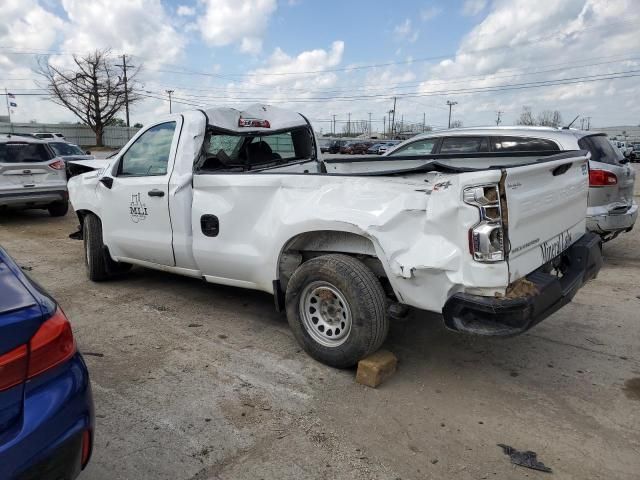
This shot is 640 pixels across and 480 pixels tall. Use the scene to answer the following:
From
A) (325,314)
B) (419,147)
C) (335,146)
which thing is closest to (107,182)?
(325,314)

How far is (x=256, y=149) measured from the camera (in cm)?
531

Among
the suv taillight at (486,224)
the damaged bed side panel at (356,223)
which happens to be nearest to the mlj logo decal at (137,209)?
the damaged bed side panel at (356,223)

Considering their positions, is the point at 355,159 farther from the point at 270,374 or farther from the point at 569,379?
the point at 569,379

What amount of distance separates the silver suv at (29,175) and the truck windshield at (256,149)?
740cm

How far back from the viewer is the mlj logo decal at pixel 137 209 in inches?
198

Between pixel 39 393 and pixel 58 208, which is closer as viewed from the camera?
pixel 39 393

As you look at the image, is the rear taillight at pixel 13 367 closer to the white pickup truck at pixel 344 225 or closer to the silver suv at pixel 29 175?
the white pickup truck at pixel 344 225

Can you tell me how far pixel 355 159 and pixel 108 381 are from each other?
2.65 meters

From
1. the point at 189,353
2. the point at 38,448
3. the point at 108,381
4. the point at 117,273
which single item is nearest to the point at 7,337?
the point at 38,448

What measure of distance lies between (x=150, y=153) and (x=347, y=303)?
108 inches

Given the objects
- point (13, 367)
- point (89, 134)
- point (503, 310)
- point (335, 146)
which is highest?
point (89, 134)

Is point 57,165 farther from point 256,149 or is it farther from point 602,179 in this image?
point 602,179

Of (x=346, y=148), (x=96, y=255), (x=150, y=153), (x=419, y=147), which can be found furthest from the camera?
(x=346, y=148)

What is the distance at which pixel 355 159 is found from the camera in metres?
4.58
